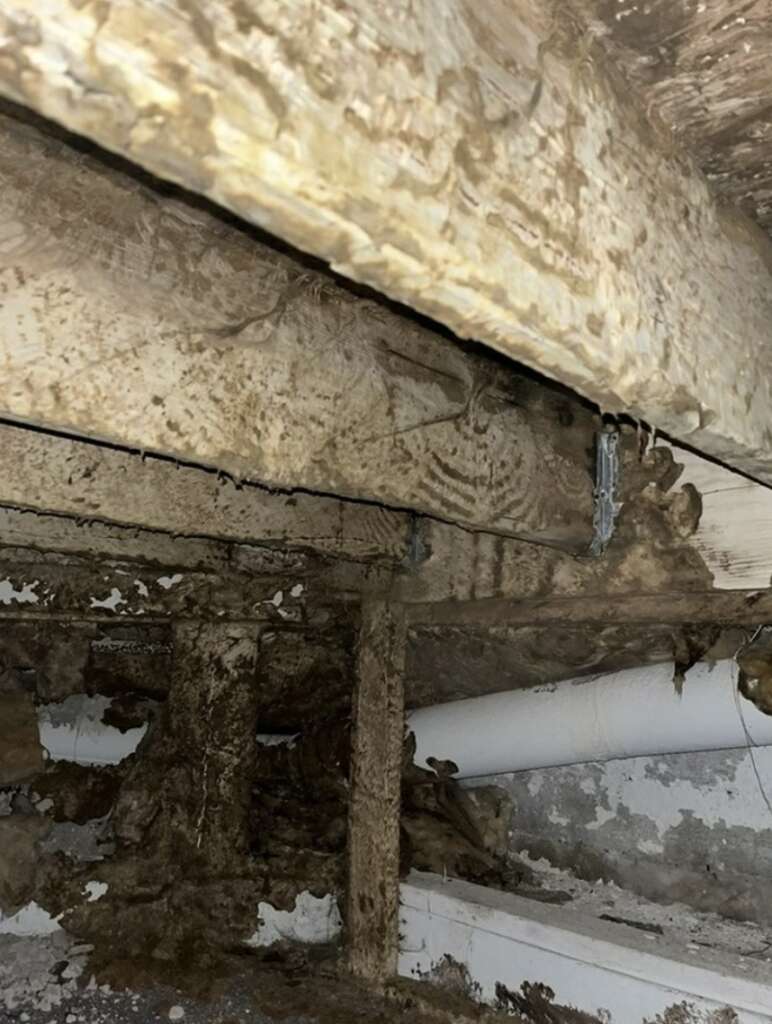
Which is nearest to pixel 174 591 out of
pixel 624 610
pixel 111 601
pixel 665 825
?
pixel 111 601

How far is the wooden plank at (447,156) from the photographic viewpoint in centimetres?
46

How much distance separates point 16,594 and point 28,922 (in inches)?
55.6

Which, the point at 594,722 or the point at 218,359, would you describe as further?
the point at 594,722

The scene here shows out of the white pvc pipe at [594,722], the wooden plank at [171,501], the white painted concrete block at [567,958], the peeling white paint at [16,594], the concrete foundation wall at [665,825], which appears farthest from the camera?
the peeling white paint at [16,594]

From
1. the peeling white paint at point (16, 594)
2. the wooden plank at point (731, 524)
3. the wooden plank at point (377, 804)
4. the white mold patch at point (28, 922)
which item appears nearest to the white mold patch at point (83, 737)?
the white mold patch at point (28, 922)

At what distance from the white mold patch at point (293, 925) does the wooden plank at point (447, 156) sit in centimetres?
264

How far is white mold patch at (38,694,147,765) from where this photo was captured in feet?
11.4

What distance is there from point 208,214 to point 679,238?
675 mm

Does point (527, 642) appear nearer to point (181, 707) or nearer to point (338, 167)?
point (181, 707)

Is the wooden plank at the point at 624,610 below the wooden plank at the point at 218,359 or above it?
below

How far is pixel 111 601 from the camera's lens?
2.62 m

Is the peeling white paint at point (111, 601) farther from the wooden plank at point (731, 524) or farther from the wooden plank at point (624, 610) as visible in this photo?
the wooden plank at point (731, 524)

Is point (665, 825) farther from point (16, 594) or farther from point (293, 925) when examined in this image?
point (16, 594)

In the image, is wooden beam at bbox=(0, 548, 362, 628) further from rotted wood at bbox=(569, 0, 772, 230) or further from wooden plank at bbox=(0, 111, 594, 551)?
rotted wood at bbox=(569, 0, 772, 230)
